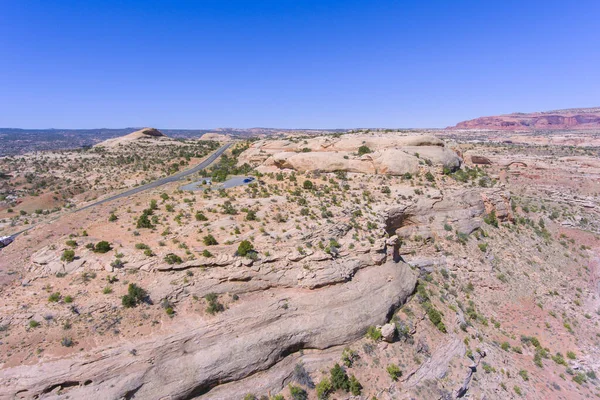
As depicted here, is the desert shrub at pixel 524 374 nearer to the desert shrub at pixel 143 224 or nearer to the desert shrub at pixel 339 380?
the desert shrub at pixel 339 380

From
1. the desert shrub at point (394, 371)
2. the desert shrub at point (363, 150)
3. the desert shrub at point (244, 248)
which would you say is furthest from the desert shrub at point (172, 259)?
the desert shrub at point (363, 150)

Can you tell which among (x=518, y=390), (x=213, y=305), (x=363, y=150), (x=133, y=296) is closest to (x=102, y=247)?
(x=133, y=296)

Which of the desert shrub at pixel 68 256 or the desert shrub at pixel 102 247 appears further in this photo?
the desert shrub at pixel 102 247

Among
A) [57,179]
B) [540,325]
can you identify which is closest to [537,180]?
[540,325]

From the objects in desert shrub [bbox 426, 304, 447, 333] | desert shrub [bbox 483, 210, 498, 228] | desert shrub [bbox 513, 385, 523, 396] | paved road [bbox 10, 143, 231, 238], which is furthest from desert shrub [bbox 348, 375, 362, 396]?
paved road [bbox 10, 143, 231, 238]

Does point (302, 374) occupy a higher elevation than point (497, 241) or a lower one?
lower

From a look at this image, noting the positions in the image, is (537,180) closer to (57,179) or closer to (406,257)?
(406,257)
